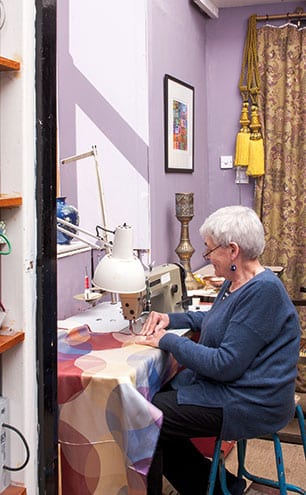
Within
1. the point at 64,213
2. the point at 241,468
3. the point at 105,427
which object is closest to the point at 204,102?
the point at 64,213

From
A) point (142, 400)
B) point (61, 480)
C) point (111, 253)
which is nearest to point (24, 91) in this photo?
point (111, 253)

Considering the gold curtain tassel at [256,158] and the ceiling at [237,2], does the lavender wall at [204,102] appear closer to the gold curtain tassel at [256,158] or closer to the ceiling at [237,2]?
the ceiling at [237,2]

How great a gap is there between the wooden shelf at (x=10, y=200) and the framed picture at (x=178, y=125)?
2387mm

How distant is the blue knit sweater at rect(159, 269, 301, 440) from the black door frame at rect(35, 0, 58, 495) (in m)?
0.69

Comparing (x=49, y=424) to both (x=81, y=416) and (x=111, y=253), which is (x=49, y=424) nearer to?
(x=81, y=416)

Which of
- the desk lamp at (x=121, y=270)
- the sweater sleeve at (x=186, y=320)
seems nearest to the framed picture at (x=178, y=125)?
the sweater sleeve at (x=186, y=320)

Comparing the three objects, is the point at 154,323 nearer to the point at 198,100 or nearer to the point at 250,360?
the point at 250,360

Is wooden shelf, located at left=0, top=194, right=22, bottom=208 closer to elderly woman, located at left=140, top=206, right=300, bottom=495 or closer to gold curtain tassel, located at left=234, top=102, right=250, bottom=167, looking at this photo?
elderly woman, located at left=140, top=206, right=300, bottom=495

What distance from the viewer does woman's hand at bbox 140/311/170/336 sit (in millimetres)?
2338

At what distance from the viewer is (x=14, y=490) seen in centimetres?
145

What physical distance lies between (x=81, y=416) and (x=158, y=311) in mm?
705

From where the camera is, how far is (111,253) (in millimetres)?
2045

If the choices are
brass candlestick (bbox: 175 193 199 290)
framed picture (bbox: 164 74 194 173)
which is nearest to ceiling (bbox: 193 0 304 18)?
framed picture (bbox: 164 74 194 173)

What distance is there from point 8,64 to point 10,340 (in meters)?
0.60
